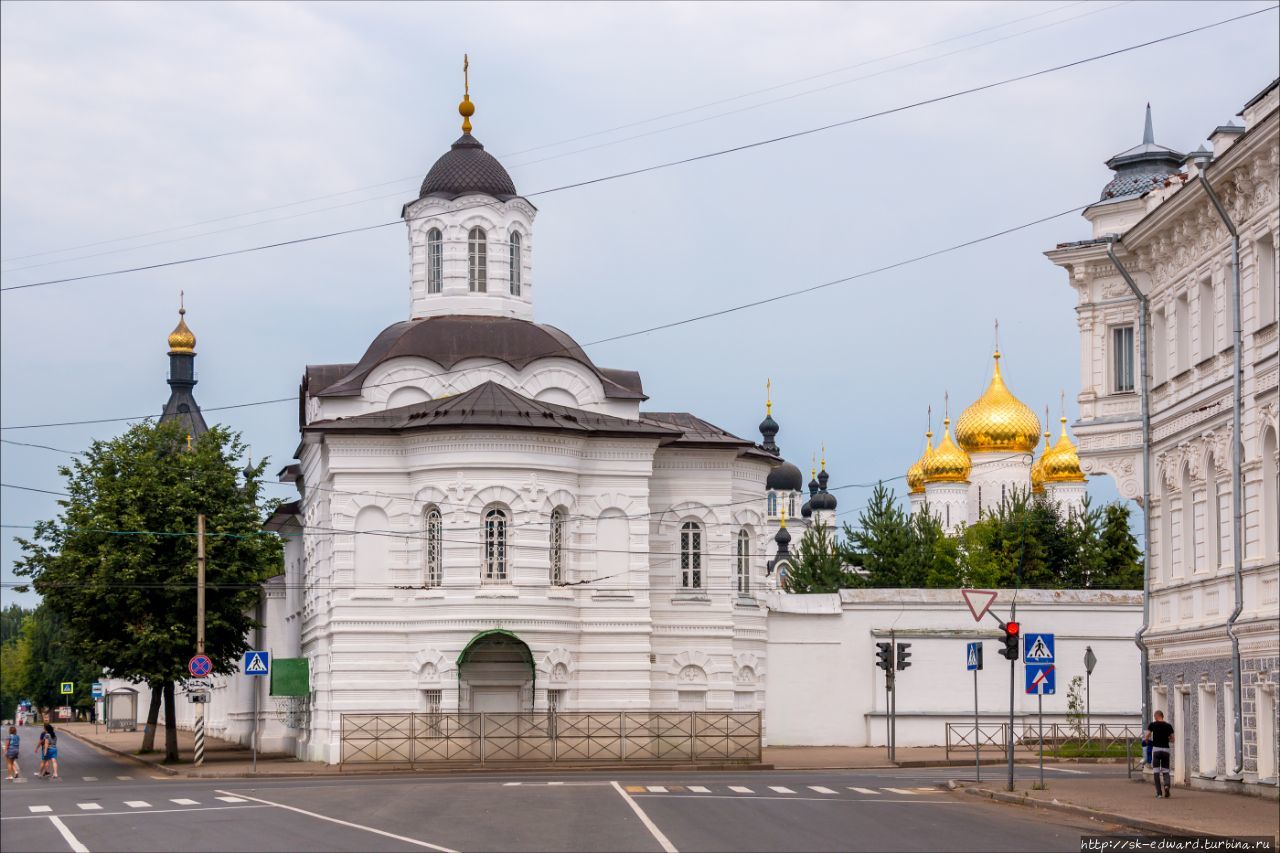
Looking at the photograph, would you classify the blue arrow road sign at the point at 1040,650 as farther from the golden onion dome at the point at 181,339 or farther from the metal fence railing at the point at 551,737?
the golden onion dome at the point at 181,339

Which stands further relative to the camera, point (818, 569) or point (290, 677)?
point (818, 569)

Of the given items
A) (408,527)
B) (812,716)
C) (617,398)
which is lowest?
(812,716)

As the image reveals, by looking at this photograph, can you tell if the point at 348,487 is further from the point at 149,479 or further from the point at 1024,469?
the point at 1024,469

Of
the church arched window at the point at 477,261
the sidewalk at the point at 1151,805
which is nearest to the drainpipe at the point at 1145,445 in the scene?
the sidewalk at the point at 1151,805

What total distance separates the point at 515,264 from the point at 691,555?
387 inches

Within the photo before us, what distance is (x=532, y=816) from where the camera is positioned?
85.9ft

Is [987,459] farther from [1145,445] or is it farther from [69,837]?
[69,837]

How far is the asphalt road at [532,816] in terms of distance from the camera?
22.4 meters

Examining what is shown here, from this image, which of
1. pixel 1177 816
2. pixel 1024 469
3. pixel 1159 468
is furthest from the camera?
pixel 1024 469

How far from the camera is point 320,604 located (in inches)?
2026

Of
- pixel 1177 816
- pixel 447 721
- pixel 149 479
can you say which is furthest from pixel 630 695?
pixel 1177 816

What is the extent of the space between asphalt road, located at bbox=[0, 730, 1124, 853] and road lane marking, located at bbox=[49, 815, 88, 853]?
4 centimetres

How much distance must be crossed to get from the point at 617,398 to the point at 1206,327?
23895 mm

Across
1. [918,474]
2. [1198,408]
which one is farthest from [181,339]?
[1198,408]
